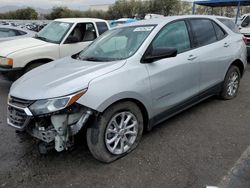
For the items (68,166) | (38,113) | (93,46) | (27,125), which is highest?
(93,46)

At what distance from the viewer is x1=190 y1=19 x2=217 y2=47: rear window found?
13.6 feet

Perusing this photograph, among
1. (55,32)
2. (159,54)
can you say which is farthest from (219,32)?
(55,32)

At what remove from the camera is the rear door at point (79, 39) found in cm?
635

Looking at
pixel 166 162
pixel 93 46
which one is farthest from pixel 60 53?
pixel 166 162

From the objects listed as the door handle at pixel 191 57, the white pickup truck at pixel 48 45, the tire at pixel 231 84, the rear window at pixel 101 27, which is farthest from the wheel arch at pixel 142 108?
the rear window at pixel 101 27

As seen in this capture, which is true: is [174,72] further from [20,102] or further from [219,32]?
[20,102]

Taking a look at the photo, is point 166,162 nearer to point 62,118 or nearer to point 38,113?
point 62,118

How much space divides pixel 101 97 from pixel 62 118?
47 centimetres

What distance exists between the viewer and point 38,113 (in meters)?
2.66

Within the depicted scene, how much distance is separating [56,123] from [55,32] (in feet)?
15.4

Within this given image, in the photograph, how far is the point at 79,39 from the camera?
22.0 feet

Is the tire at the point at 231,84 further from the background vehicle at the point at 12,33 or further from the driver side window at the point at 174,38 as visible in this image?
the background vehicle at the point at 12,33

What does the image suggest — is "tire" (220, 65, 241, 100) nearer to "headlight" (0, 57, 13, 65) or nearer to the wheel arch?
the wheel arch

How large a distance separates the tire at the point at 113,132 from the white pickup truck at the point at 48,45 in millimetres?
3492
